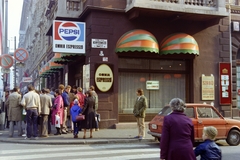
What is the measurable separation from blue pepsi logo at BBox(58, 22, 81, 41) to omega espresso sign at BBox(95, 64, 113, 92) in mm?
1862

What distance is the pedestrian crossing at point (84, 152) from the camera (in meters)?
8.46

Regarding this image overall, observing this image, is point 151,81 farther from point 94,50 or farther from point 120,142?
point 120,142

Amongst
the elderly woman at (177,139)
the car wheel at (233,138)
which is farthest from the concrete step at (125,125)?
the elderly woman at (177,139)

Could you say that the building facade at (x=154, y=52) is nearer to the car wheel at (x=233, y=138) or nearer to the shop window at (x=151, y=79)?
the shop window at (x=151, y=79)

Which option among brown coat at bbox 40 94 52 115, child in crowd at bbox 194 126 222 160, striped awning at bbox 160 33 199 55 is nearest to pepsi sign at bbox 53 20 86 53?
brown coat at bbox 40 94 52 115

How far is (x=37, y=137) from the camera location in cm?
1162

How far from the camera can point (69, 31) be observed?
14.2 meters

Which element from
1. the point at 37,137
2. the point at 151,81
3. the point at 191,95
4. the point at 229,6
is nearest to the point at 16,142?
the point at 37,137

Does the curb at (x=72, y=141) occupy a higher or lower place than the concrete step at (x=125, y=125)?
lower

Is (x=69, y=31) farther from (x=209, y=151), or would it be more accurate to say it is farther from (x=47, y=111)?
(x=209, y=151)

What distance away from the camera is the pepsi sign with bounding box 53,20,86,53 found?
1396 cm

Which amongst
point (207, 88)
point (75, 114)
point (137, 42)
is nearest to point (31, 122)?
point (75, 114)

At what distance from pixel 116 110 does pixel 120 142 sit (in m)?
3.82

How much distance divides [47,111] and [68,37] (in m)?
3.86
